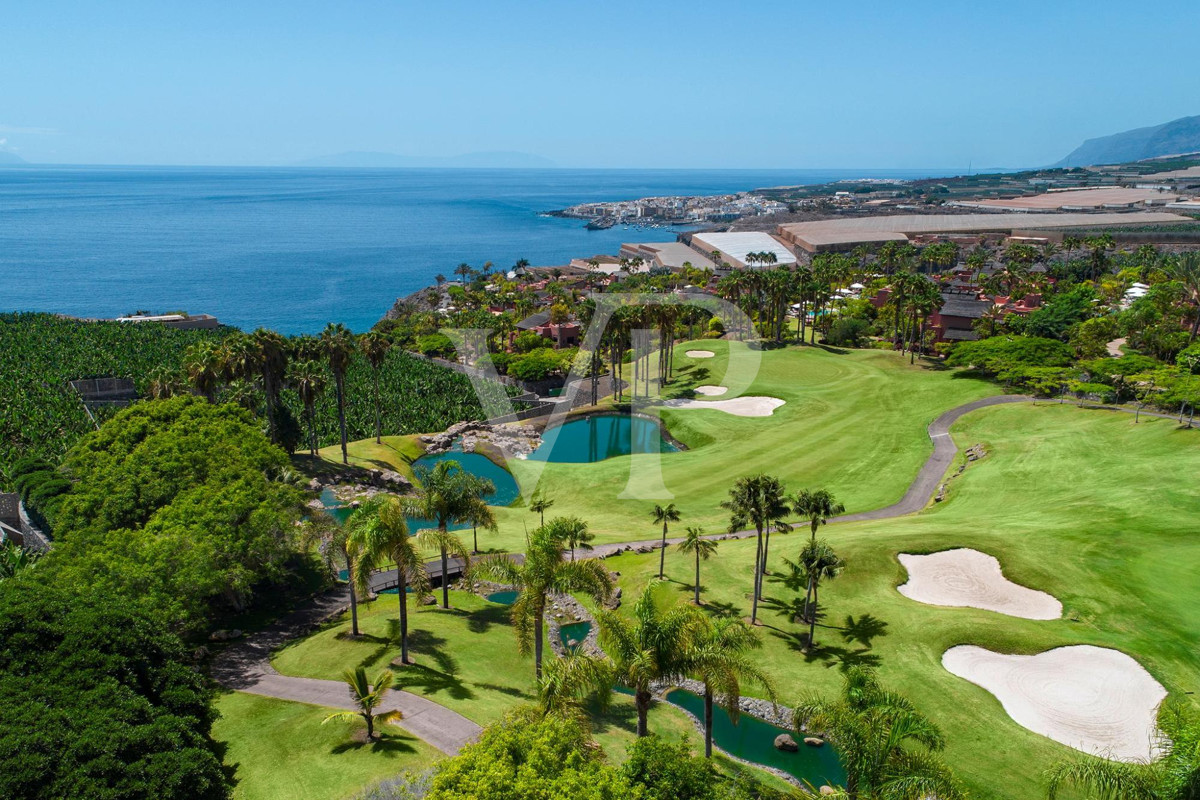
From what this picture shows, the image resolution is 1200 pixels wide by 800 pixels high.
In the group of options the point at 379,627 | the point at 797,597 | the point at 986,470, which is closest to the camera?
the point at 379,627

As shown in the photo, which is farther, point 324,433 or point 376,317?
point 376,317

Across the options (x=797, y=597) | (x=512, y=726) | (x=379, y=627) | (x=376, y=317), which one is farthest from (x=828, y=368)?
(x=376, y=317)

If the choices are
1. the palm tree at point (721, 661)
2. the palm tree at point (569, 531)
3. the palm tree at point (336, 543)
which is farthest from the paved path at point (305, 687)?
the palm tree at point (721, 661)

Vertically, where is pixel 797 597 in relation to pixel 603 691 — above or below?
below

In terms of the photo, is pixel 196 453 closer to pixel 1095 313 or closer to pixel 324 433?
pixel 324 433

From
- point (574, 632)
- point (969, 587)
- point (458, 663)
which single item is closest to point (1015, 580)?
point (969, 587)

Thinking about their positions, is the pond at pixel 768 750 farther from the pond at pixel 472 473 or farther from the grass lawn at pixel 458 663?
the pond at pixel 472 473
